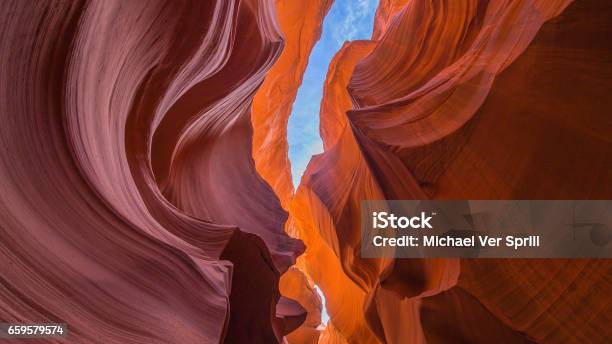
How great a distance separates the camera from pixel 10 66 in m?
1.35

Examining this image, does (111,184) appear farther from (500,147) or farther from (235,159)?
(235,159)

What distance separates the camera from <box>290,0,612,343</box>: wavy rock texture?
91.9 inches

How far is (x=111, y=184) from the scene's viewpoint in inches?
78.0

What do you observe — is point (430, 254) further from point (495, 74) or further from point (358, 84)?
point (358, 84)

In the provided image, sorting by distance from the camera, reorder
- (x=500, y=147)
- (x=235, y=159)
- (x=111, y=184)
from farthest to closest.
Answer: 1. (x=235, y=159)
2. (x=500, y=147)
3. (x=111, y=184)

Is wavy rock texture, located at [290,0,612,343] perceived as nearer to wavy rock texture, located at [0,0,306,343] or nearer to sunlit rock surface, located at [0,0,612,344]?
sunlit rock surface, located at [0,0,612,344]

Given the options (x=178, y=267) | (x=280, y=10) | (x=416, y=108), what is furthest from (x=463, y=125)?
(x=280, y=10)

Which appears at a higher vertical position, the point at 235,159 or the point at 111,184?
the point at 235,159

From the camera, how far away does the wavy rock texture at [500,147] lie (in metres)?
2.33

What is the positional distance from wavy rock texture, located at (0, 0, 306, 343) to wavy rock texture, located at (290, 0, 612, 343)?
4.78ft

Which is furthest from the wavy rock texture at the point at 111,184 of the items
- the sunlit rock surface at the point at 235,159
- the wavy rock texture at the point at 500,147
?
the wavy rock texture at the point at 500,147

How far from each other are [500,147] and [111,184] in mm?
2409

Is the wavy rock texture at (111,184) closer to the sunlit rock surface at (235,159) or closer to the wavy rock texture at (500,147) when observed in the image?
the sunlit rock surface at (235,159)

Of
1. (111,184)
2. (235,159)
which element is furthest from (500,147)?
(235,159)
